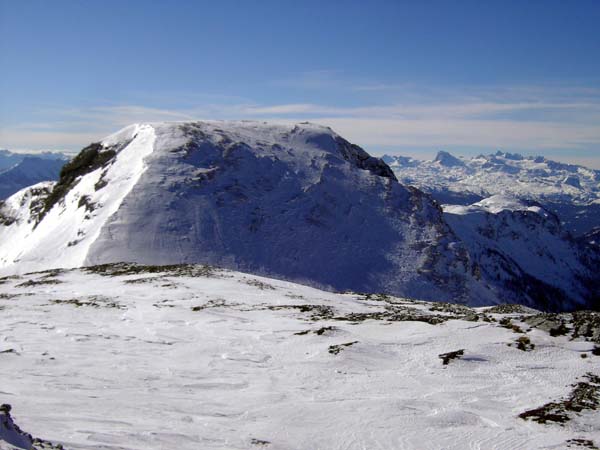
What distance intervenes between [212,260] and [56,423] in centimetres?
4670

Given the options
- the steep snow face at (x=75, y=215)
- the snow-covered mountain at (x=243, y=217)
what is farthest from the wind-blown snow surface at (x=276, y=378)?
the steep snow face at (x=75, y=215)

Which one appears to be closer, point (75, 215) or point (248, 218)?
point (248, 218)

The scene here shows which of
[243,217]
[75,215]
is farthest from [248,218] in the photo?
[75,215]

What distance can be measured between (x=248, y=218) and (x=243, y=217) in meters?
0.61

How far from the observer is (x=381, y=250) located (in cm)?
6481

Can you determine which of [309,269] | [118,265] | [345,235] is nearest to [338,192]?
[345,235]

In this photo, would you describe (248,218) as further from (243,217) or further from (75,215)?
(75,215)

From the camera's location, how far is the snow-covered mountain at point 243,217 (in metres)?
58.9

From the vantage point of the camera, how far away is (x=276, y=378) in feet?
53.8

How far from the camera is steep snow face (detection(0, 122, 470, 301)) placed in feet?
193

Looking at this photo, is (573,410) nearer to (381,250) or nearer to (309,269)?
(309,269)

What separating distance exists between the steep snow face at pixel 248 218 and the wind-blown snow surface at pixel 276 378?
31.1 m

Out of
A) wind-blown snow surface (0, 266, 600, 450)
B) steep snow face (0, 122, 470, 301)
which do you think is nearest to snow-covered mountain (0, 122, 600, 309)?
steep snow face (0, 122, 470, 301)

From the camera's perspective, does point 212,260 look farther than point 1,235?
No
